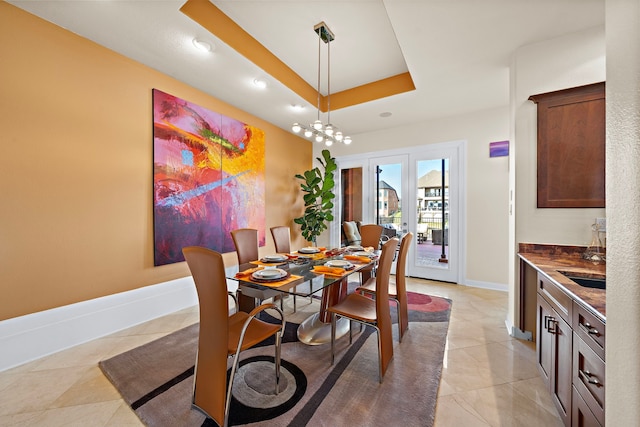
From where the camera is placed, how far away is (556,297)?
1452mm

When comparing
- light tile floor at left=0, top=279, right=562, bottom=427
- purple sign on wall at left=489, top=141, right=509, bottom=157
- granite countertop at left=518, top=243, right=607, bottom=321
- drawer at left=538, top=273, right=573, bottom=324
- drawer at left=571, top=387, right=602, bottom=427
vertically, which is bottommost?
light tile floor at left=0, top=279, right=562, bottom=427

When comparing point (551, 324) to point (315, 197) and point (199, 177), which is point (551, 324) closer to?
point (199, 177)

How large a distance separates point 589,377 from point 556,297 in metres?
0.52

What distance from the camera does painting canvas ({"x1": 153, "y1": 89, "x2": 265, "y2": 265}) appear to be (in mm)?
2855

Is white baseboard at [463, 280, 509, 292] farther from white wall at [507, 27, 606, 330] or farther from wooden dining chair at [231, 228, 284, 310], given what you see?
wooden dining chair at [231, 228, 284, 310]

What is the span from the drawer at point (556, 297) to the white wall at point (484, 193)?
2274 millimetres

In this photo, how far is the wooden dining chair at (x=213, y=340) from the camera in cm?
121

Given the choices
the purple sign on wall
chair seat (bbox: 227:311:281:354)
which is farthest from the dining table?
the purple sign on wall

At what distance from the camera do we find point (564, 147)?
7.02 feet

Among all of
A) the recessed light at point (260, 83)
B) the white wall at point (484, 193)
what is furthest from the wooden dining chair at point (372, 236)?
the recessed light at point (260, 83)

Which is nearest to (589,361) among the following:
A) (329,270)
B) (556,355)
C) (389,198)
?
(556,355)

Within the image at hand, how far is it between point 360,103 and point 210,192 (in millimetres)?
2567

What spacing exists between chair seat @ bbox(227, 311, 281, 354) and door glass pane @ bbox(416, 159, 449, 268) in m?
3.59

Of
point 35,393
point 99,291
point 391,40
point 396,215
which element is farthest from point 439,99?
point 35,393
